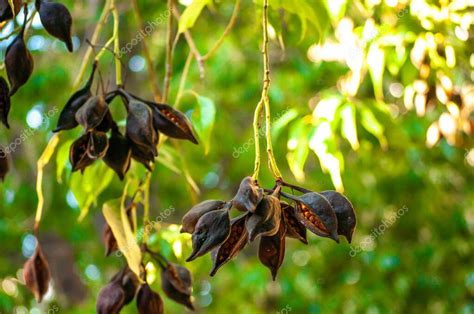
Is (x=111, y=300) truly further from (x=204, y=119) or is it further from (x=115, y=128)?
(x=204, y=119)

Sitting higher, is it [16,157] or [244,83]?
[244,83]

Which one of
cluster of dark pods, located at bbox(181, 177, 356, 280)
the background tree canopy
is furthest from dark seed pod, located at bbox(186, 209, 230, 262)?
the background tree canopy

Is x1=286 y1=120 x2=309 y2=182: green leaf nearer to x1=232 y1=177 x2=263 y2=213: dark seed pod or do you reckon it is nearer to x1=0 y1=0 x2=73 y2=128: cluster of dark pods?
x1=0 y1=0 x2=73 y2=128: cluster of dark pods

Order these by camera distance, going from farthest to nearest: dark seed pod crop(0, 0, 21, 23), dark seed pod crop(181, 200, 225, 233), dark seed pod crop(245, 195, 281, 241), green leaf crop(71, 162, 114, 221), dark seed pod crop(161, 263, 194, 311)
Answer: green leaf crop(71, 162, 114, 221) → dark seed pod crop(161, 263, 194, 311) → dark seed pod crop(0, 0, 21, 23) → dark seed pod crop(181, 200, 225, 233) → dark seed pod crop(245, 195, 281, 241)

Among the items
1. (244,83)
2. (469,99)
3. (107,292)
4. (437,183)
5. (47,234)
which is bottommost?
(47,234)

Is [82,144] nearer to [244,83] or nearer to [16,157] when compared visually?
[244,83]

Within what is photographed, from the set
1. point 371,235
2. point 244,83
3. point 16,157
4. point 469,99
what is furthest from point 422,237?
point 16,157
